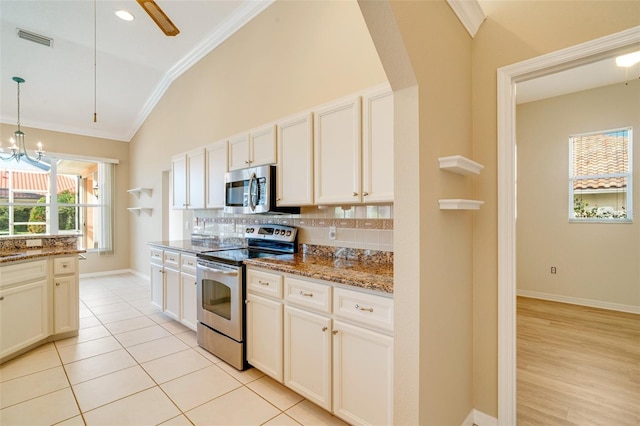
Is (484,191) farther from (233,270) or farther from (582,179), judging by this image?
(582,179)

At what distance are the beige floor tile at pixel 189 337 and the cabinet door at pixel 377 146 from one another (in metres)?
2.41

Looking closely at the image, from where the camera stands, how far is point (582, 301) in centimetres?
434

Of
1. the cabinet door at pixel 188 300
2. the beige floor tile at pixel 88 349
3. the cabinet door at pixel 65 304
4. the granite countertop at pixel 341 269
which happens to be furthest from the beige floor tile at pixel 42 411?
the granite countertop at pixel 341 269

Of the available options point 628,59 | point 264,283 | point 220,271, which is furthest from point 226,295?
point 628,59

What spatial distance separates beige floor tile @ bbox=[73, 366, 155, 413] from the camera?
2158 mm

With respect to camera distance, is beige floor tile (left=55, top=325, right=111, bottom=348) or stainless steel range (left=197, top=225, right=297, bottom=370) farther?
beige floor tile (left=55, top=325, right=111, bottom=348)

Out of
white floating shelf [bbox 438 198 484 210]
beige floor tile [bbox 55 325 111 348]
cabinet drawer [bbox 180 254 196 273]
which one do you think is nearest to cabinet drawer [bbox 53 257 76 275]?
beige floor tile [bbox 55 325 111 348]

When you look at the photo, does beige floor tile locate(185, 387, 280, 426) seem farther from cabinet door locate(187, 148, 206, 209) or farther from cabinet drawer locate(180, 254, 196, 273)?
cabinet door locate(187, 148, 206, 209)

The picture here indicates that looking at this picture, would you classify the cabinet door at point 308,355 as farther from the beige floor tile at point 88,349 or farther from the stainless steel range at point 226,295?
the beige floor tile at point 88,349

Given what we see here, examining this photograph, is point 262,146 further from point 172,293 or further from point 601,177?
point 601,177

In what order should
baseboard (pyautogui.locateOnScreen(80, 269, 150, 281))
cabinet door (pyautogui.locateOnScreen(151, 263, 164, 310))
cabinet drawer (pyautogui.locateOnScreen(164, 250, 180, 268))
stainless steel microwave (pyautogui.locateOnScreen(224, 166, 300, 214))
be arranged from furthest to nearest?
1. baseboard (pyautogui.locateOnScreen(80, 269, 150, 281))
2. cabinet door (pyautogui.locateOnScreen(151, 263, 164, 310))
3. cabinet drawer (pyautogui.locateOnScreen(164, 250, 180, 268))
4. stainless steel microwave (pyautogui.locateOnScreen(224, 166, 300, 214))

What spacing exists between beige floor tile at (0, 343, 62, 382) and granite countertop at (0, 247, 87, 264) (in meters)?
0.93

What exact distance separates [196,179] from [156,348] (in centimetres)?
203

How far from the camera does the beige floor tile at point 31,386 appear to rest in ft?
7.16
